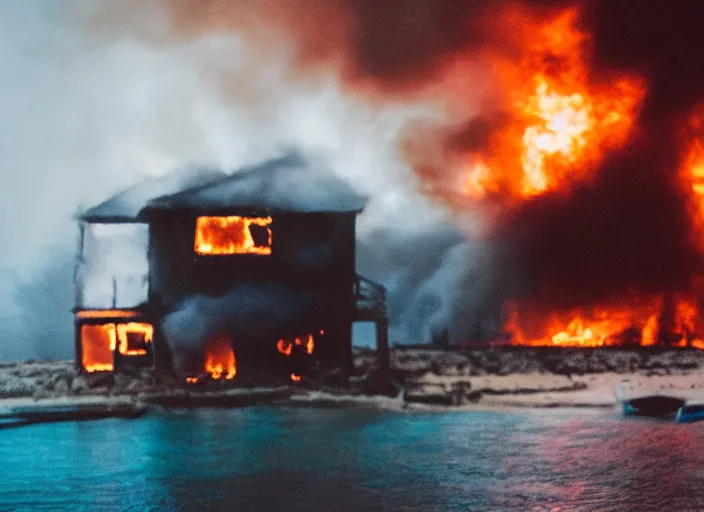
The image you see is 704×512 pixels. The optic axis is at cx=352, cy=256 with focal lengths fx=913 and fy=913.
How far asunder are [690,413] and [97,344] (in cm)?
2839

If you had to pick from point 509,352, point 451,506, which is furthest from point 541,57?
point 451,506

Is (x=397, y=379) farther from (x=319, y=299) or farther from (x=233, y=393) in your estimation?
(x=233, y=393)

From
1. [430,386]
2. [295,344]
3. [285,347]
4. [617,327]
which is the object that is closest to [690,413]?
[430,386]

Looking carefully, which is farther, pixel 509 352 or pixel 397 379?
pixel 509 352

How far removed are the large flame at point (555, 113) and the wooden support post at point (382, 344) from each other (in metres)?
20.7

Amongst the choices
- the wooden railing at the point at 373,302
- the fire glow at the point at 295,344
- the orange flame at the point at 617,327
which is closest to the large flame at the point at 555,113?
the orange flame at the point at 617,327

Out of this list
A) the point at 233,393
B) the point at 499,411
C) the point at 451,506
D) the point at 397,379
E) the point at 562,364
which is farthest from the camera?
the point at 562,364

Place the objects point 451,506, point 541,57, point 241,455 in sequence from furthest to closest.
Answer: point 541,57 < point 241,455 < point 451,506

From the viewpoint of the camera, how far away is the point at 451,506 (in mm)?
18859

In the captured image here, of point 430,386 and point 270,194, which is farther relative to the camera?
point 270,194

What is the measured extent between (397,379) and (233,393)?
7.99 metres

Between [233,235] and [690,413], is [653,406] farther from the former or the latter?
[233,235]

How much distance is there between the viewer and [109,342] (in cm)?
4584

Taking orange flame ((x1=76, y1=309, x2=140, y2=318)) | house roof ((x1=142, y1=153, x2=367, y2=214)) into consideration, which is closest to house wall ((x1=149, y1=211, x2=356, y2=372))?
house roof ((x1=142, y1=153, x2=367, y2=214))
